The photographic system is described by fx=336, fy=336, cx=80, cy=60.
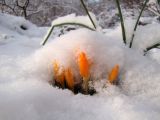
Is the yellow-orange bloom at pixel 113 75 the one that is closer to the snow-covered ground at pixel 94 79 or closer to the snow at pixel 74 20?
the snow-covered ground at pixel 94 79

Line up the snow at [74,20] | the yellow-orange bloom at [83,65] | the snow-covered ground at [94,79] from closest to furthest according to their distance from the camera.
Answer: the snow-covered ground at [94,79] < the yellow-orange bloom at [83,65] < the snow at [74,20]

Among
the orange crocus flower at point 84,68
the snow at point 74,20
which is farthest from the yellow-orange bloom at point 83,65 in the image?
the snow at point 74,20

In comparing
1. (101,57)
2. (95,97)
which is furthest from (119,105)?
(101,57)

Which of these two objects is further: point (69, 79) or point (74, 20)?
point (74, 20)

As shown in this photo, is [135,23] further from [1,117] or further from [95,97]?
[1,117]

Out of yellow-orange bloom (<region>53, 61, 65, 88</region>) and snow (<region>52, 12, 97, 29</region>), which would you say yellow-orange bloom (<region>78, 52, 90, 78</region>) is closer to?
yellow-orange bloom (<region>53, 61, 65, 88</region>)

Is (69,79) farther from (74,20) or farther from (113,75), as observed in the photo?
(74,20)

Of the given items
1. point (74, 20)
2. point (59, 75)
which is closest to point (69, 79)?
point (59, 75)
